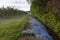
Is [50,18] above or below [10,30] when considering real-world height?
below

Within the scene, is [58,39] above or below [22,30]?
below

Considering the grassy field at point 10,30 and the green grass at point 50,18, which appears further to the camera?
the green grass at point 50,18

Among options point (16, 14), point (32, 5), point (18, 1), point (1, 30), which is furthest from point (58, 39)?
point (18, 1)

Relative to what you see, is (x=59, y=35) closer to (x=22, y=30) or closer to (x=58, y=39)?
(x=58, y=39)

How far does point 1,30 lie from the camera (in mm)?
7945

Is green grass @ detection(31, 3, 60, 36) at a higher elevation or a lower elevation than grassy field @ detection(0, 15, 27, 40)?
lower

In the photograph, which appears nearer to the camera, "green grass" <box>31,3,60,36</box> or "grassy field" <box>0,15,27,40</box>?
"grassy field" <box>0,15,27,40</box>

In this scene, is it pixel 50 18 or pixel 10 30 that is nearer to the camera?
pixel 10 30

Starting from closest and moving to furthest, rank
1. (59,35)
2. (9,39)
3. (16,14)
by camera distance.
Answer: (9,39) < (59,35) < (16,14)

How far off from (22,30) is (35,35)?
51 centimetres

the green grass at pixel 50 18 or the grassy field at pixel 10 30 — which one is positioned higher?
the grassy field at pixel 10 30

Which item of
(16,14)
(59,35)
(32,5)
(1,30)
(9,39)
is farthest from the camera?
(32,5)

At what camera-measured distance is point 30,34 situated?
304 inches

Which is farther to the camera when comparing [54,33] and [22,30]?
[54,33]
